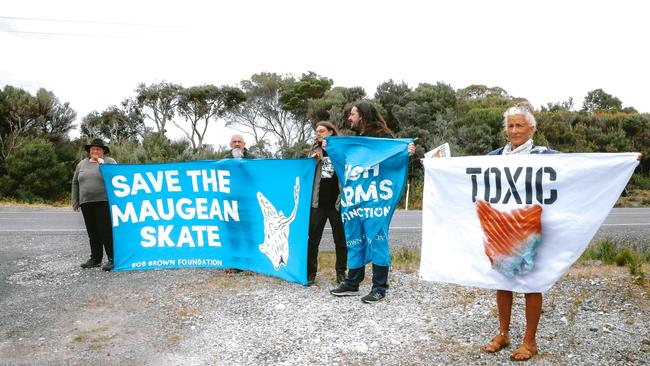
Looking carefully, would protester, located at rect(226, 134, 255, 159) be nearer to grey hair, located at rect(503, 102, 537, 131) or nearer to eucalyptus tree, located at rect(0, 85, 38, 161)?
grey hair, located at rect(503, 102, 537, 131)

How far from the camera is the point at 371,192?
536 centimetres

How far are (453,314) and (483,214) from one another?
A: 1.31 meters

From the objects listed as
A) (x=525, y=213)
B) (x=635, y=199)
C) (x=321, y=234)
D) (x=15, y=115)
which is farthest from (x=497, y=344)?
(x=15, y=115)

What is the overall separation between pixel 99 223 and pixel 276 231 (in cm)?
252

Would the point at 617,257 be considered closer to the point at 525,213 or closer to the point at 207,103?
the point at 525,213

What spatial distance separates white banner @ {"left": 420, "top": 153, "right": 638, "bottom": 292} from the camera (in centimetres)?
383

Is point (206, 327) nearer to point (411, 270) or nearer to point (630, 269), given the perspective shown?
point (411, 270)

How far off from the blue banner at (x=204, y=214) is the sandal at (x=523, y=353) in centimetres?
281

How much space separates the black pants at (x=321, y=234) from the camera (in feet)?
19.6

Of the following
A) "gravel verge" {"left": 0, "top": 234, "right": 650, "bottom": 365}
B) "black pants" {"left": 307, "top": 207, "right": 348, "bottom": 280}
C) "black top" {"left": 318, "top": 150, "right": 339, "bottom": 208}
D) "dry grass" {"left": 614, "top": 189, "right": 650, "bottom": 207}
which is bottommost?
"dry grass" {"left": 614, "top": 189, "right": 650, "bottom": 207}

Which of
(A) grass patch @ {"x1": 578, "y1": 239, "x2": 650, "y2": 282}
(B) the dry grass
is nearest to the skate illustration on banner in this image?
(A) grass patch @ {"x1": 578, "y1": 239, "x2": 650, "y2": 282}

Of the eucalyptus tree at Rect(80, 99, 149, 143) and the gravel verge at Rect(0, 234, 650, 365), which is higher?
the eucalyptus tree at Rect(80, 99, 149, 143)

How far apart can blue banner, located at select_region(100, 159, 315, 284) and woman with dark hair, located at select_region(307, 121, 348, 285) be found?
0.29 metres

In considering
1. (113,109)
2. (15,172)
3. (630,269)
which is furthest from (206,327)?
(113,109)
